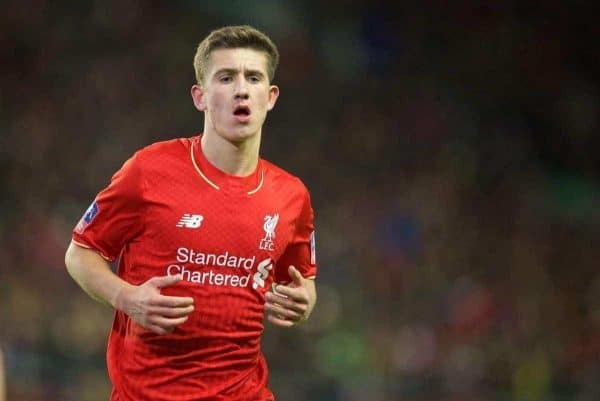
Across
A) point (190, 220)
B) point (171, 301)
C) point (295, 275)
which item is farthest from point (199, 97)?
point (171, 301)

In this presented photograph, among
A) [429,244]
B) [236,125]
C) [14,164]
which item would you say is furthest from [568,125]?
[236,125]

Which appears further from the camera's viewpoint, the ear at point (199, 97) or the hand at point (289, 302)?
the ear at point (199, 97)

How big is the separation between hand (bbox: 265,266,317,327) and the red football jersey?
10 cm

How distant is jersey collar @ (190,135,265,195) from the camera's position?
328 cm

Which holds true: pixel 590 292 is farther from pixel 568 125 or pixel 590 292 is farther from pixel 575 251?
pixel 568 125

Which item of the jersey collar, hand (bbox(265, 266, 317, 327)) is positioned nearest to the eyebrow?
the jersey collar

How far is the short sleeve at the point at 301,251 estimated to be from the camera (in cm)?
351

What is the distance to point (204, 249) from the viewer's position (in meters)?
3.15

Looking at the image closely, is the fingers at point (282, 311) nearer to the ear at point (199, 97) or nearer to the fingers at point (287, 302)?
the fingers at point (287, 302)

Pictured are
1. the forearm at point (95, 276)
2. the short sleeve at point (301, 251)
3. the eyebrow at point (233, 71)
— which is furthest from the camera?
the short sleeve at point (301, 251)

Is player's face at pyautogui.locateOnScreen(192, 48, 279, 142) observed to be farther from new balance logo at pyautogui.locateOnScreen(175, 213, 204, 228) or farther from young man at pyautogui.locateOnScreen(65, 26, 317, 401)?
new balance logo at pyautogui.locateOnScreen(175, 213, 204, 228)

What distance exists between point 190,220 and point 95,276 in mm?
337

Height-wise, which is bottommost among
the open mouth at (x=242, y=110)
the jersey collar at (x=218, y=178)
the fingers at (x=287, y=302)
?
the fingers at (x=287, y=302)

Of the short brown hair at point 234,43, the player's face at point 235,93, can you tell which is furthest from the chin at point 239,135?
the short brown hair at point 234,43
